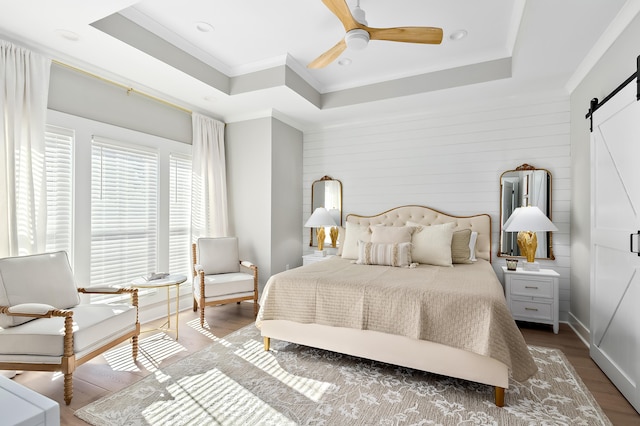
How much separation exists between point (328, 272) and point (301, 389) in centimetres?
108

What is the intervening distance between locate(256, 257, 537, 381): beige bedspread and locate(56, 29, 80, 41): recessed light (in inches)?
106

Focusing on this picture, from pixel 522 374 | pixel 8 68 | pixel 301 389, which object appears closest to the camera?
pixel 522 374

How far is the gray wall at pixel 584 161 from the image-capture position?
2570 mm

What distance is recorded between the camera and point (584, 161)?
329 centimetres

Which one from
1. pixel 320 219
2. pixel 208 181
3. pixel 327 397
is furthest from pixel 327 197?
pixel 327 397

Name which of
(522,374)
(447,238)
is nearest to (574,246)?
(447,238)

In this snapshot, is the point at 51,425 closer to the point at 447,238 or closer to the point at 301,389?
the point at 301,389

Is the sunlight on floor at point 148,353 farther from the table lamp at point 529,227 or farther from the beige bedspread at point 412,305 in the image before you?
the table lamp at point 529,227

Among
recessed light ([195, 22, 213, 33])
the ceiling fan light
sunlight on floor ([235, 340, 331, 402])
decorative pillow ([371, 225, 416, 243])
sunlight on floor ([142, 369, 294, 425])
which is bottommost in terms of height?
sunlight on floor ([142, 369, 294, 425])

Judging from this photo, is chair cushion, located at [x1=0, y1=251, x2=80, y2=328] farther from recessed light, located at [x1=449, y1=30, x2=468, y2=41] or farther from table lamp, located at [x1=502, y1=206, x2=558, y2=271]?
table lamp, located at [x1=502, y1=206, x2=558, y2=271]

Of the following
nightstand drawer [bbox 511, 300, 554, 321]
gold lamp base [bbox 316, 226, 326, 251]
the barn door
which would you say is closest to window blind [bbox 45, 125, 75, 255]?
gold lamp base [bbox 316, 226, 326, 251]

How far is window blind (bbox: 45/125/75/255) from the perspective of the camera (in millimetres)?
3000

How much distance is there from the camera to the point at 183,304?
430 cm

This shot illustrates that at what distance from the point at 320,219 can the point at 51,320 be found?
3183 mm
